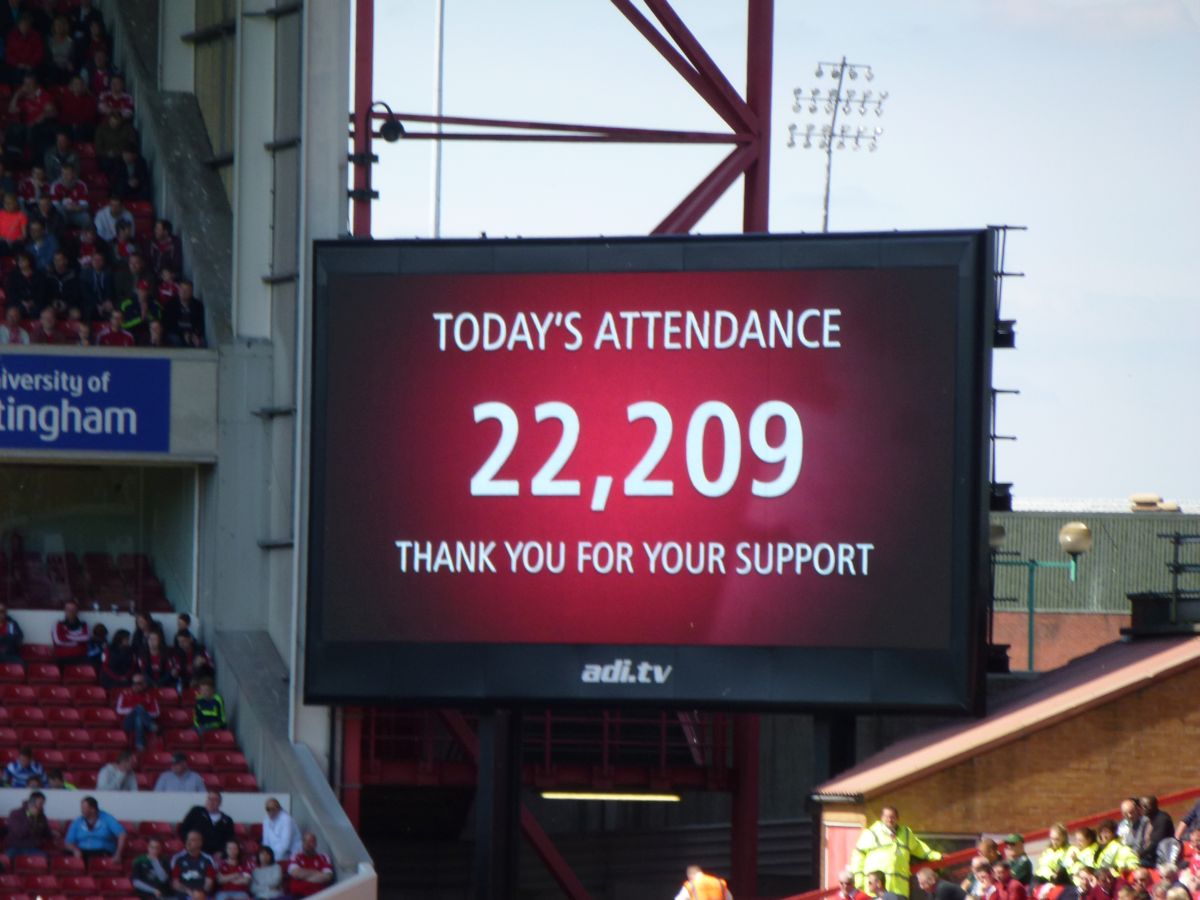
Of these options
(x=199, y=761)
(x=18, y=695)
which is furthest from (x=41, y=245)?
(x=199, y=761)

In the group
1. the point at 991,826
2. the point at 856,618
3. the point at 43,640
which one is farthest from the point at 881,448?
the point at 43,640

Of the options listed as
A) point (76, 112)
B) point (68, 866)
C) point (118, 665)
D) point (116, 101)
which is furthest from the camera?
point (116, 101)

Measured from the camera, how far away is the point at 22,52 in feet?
75.8

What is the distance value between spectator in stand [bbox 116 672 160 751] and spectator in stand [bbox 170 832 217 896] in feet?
6.51

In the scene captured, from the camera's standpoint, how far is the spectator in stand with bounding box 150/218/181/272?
843 inches

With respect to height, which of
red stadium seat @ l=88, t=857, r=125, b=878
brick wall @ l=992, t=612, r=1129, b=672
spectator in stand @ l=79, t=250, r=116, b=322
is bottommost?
brick wall @ l=992, t=612, r=1129, b=672

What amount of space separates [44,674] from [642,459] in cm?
573

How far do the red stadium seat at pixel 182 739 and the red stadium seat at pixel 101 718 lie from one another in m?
0.40

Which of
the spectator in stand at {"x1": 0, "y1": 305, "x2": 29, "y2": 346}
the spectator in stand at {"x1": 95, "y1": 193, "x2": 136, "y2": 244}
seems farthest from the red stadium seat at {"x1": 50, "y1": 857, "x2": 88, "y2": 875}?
the spectator in stand at {"x1": 95, "y1": 193, "x2": 136, "y2": 244}

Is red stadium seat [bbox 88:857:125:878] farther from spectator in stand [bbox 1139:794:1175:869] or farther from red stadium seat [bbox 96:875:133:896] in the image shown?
spectator in stand [bbox 1139:794:1175:869]

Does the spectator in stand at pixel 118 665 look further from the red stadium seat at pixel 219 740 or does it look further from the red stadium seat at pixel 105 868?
the red stadium seat at pixel 105 868

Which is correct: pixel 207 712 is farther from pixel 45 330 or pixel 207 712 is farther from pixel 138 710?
pixel 45 330

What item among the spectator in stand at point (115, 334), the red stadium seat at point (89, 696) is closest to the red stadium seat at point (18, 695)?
the red stadium seat at point (89, 696)

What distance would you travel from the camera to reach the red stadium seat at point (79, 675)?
63.8 feet
